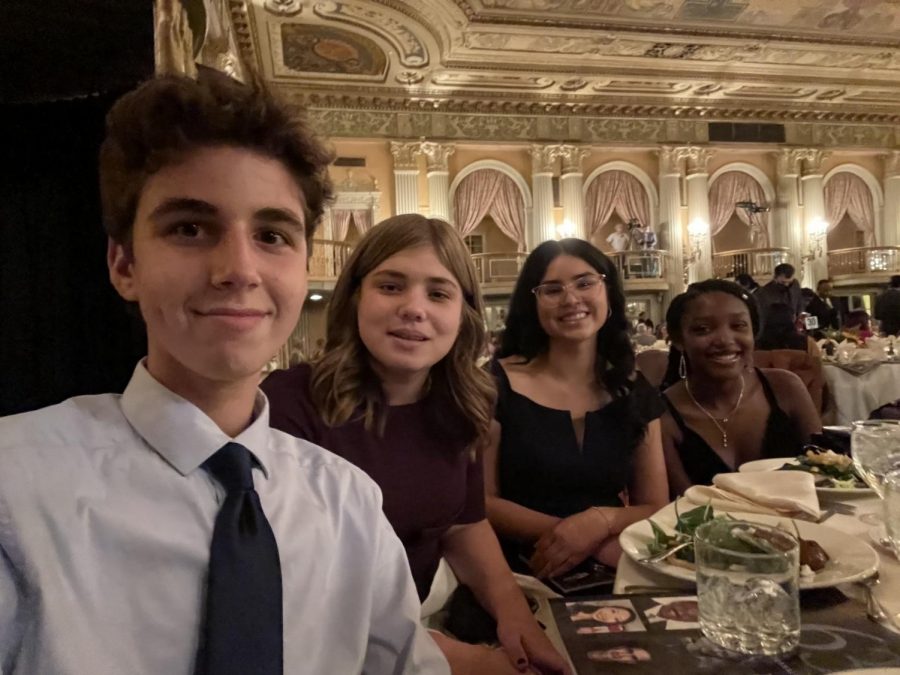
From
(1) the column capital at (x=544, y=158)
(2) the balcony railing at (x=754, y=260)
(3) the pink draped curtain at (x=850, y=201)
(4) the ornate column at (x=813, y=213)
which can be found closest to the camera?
(1) the column capital at (x=544, y=158)

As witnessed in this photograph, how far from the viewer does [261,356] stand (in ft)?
2.90

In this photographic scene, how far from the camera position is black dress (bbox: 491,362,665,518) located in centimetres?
184

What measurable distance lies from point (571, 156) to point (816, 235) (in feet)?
19.5

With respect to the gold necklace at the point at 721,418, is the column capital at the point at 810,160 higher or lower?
higher

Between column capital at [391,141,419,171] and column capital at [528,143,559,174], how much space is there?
251 cm

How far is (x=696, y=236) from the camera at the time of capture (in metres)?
13.1

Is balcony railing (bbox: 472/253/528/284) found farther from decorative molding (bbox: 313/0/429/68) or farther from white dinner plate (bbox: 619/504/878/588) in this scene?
white dinner plate (bbox: 619/504/878/588)

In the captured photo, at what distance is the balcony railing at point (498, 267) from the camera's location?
13.1m

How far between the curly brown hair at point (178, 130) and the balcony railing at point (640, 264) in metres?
12.6

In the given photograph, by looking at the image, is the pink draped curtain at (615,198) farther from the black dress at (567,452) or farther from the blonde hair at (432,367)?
the blonde hair at (432,367)

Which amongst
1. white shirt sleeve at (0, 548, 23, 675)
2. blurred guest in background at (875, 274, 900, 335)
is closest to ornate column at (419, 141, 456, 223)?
blurred guest in background at (875, 274, 900, 335)

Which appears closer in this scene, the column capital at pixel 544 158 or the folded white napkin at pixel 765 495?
the folded white napkin at pixel 765 495

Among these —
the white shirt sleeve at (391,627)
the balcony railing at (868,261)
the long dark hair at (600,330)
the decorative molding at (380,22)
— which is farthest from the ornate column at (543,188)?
the white shirt sleeve at (391,627)

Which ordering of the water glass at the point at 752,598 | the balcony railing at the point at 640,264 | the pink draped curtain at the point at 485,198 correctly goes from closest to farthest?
the water glass at the point at 752,598, the balcony railing at the point at 640,264, the pink draped curtain at the point at 485,198
